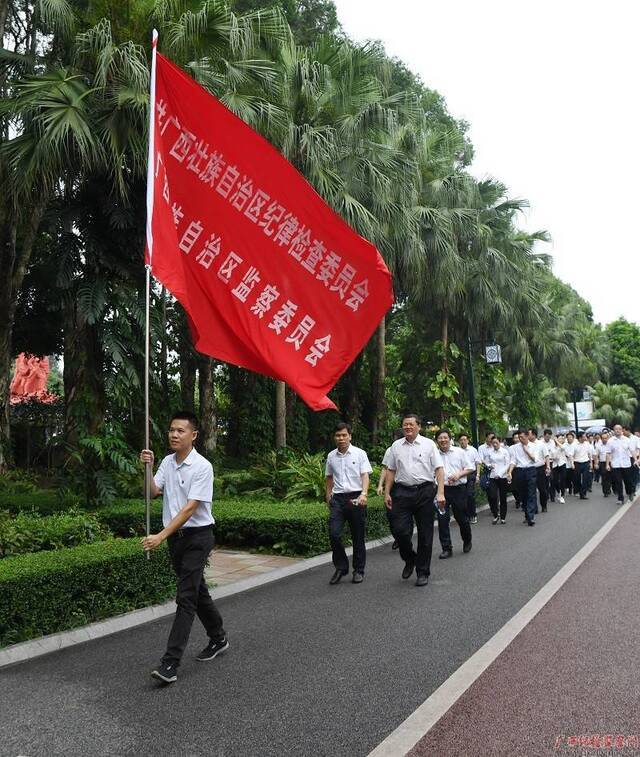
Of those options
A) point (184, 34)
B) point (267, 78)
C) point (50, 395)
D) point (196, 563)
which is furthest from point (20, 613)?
point (50, 395)

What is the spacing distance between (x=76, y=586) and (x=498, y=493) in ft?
35.7

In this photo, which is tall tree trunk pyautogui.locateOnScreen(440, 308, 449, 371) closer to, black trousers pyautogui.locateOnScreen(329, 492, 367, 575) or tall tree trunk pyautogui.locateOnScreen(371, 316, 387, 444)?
tall tree trunk pyautogui.locateOnScreen(371, 316, 387, 444)

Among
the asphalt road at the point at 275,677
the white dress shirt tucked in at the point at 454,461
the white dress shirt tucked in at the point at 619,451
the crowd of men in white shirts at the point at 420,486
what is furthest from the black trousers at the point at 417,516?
the white dress shirt tucked in at the point at 619,451

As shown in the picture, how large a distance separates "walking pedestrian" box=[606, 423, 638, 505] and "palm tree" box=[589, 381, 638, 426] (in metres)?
52.6

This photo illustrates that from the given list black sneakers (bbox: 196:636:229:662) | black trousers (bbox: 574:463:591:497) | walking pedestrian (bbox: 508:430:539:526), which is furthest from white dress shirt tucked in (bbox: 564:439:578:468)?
black sneakers (bbox: 196:636:229:662)

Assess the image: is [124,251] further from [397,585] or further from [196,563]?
[196,563]

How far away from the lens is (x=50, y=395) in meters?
32.3

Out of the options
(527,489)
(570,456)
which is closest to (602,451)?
(570,456)

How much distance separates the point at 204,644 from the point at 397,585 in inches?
120

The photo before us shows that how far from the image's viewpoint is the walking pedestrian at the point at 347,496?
8859 millimetres

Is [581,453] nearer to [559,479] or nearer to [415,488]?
[559,479]

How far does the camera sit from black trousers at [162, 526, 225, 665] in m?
5.10

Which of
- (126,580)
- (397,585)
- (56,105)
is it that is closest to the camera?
(126,580)

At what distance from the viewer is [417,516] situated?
8781 mm
